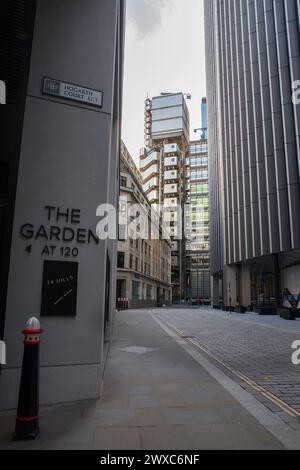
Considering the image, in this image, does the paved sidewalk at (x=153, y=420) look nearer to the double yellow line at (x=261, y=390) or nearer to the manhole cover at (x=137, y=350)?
the double yellow line at (x=261, y=390)

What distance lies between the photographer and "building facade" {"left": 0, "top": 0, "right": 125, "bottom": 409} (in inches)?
193

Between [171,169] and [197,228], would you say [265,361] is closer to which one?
[197,228]

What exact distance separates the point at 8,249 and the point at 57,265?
0.73m

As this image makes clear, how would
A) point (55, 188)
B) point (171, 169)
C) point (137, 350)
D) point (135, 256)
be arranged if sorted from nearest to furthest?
point (55, 188)
point (137, 350)
point (135, 256)
point (171, 169)

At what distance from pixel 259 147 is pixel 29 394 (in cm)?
3235

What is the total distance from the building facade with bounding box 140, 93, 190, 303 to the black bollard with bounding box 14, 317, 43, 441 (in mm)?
101332

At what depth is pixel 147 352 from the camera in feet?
31.0

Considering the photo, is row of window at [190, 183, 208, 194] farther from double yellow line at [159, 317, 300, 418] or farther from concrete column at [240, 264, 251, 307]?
double yellow line at [159, 317, 300, 418]

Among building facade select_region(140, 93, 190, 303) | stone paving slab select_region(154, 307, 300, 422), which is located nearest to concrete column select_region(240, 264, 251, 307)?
stone paving slab select_region(154, 307, 300, 422)

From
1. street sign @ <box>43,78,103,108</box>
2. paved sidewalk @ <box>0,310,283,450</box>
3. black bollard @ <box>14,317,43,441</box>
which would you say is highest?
street sign @ <box>43,78,103,108</box>

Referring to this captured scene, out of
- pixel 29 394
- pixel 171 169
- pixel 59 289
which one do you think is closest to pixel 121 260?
pixel 59 289

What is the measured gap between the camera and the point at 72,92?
5.66 m
